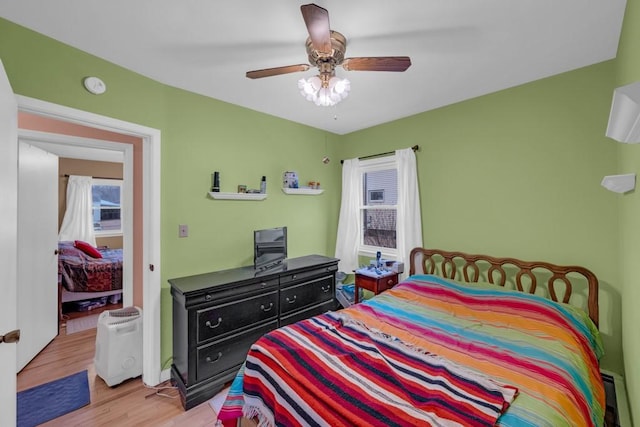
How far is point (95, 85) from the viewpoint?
6.34 feet

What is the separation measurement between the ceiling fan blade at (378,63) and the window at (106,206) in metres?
6.44

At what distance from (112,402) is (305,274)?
72.7 inches

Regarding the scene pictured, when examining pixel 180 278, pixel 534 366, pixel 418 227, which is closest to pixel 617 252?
pixel 534 366

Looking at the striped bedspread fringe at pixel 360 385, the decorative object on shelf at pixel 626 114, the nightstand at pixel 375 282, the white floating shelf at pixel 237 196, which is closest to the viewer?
the decorative object on shelf at pixel 626 114

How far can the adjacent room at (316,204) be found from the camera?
1391 millimetres

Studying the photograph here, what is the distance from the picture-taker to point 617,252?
6.44 ft

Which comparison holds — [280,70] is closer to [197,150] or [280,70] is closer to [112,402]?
[197,150]

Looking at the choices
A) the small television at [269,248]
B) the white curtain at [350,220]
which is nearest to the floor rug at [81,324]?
the small television at [269,248]

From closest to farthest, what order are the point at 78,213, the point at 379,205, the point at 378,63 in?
the point at 378,63 < the point at 379,205 < the point at 78,213

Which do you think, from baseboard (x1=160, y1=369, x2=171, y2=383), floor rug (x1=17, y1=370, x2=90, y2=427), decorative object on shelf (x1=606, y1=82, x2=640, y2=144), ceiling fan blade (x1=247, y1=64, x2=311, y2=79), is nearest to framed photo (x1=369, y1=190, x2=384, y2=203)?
ceiling fan blade (x1=247, y1=64, x2=311, y2=79)

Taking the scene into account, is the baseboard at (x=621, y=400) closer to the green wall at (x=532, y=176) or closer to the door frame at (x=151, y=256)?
the green wall at (x=532, y=176)

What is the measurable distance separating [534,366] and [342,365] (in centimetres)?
98

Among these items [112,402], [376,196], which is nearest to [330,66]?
[376,196]

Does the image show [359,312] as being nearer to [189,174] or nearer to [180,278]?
[180,278]
